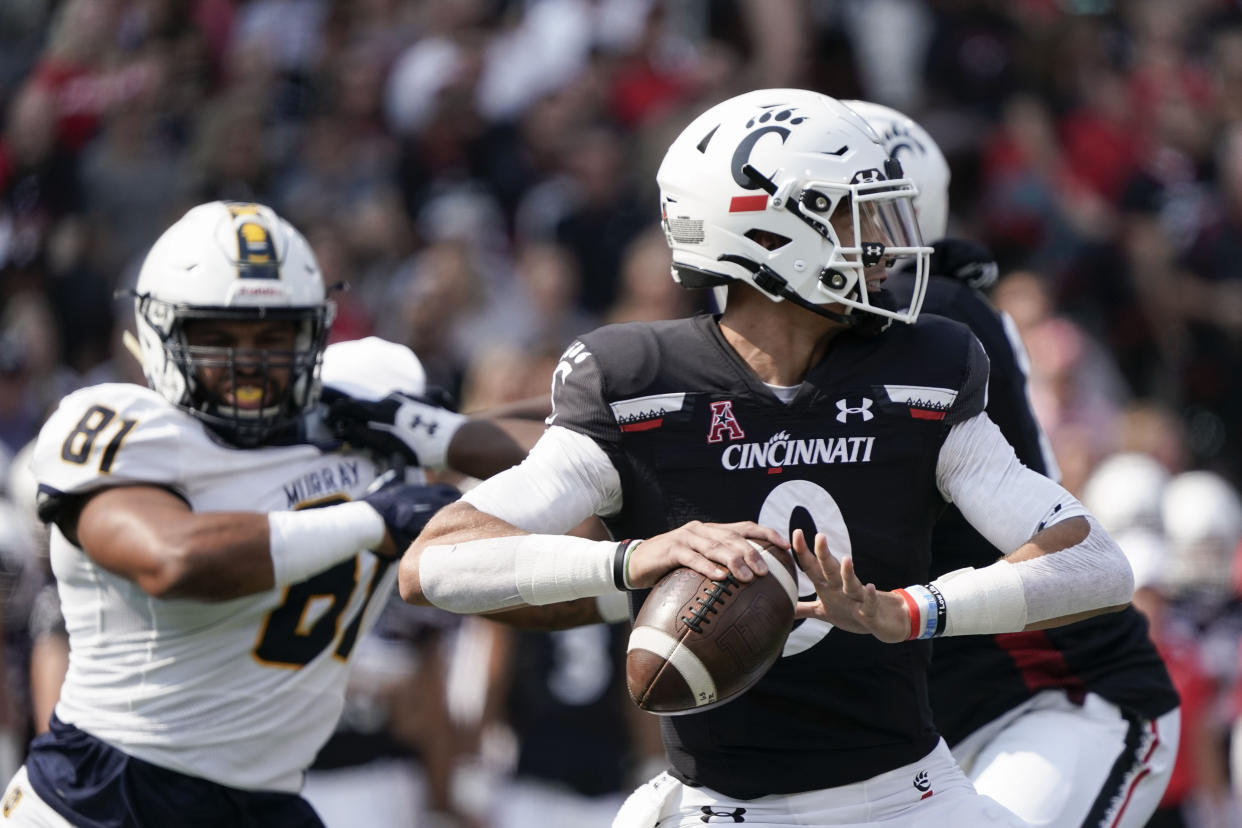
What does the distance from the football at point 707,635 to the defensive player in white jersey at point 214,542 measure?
1.25 meters

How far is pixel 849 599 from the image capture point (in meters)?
3.13

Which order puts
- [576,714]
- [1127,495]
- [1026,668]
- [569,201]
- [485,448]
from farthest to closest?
[569,201], [1127,495], [576,714], [485,448], [1026,668]

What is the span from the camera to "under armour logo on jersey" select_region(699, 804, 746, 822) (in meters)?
3.43

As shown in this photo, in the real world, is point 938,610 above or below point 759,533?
below

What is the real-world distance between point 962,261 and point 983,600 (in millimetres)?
1525

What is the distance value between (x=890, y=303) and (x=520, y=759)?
193 inches

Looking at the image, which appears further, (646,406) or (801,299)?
(801,299)

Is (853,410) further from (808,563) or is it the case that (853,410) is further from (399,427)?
(399,427)

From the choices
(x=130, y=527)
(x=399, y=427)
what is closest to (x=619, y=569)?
(x=130, y=527)

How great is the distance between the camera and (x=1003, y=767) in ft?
14.3

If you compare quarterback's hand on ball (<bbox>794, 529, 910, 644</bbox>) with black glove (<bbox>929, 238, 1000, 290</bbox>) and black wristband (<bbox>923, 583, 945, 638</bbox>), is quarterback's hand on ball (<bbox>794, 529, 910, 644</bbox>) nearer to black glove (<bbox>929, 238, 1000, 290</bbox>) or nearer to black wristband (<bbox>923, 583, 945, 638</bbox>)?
black wristband (<bbox>923, 583, 945, 638</bbox>)

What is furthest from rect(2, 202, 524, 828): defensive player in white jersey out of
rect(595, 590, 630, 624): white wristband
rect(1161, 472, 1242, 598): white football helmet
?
rect(1161, 472, 1242, 598): white football helmet

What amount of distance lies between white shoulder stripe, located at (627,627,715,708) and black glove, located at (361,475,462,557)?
1.23 m

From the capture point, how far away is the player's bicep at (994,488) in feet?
11.1
